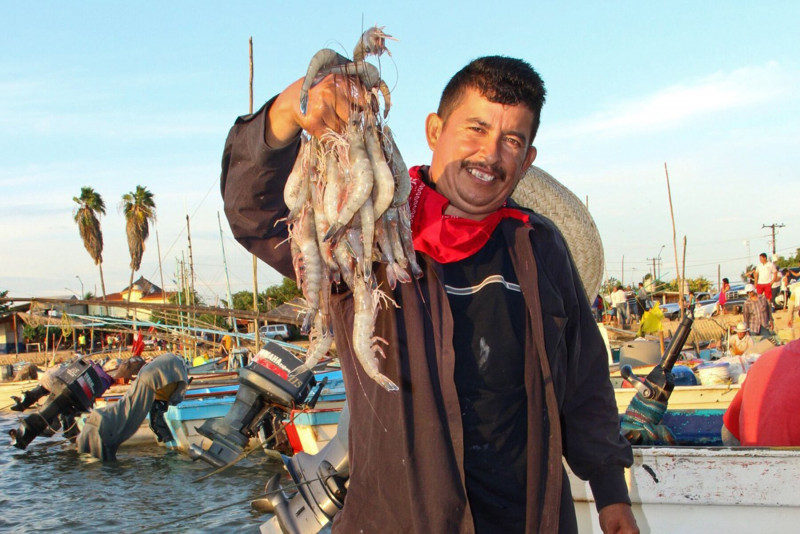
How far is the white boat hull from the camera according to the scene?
375 centimetres

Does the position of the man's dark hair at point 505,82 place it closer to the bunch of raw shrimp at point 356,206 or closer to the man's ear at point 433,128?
the man's ear at point 433,128

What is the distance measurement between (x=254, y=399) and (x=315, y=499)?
3.58 metres

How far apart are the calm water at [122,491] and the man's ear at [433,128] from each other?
17.3 ft

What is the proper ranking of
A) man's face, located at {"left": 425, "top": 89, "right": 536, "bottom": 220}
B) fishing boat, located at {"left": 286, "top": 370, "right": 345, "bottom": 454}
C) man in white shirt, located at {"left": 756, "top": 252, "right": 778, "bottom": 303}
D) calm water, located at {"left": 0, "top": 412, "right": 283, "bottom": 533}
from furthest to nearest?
man in white shirt, located at {"left": 756, "top": 252, "right": 778, "bottom": 303}
fishing boat, located at {"left": 286, "top": 370, "right": 345, "bottom": 454}
calm water, located at {"left": 0, "top": 412, "right": 283, "bottom": 533}
man's face, located at {"left": 425, "top": 89, "right": 536, "bottom": 220}

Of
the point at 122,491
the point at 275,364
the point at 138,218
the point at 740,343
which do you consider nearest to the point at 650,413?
the point at 275,364

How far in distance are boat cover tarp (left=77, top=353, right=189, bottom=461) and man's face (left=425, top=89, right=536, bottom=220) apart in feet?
34.5

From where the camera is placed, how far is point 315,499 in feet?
15.3

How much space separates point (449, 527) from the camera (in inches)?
72.0

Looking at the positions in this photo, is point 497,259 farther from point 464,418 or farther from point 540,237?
point 464,418

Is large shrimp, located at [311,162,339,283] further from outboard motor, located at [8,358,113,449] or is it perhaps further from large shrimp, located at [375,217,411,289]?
outboard motor, located at [8,358,113,449]

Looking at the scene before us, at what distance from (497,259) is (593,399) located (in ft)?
1.94

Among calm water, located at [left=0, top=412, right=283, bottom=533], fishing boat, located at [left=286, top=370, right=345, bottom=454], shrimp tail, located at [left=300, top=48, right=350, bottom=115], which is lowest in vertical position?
calm water, located at [left=0, top=412, right=283, bottom=533]

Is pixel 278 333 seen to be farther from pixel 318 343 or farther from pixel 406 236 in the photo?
pixel 406 236

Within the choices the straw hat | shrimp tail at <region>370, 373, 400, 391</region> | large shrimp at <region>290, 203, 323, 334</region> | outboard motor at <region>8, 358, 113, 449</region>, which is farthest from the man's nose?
outboard motor at <region>8, 358, 113, 449</region>
